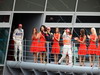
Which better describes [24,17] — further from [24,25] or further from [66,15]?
[66,15]

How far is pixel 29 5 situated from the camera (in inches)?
719

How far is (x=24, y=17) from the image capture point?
755 inches

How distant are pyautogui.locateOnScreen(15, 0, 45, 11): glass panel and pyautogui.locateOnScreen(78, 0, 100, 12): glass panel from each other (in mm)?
1510

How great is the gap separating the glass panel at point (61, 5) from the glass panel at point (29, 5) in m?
0.32

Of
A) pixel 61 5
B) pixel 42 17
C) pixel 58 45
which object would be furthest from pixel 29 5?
pixel 58 45

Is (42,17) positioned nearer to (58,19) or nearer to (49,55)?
(58,19)

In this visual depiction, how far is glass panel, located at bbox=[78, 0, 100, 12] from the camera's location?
18.5m

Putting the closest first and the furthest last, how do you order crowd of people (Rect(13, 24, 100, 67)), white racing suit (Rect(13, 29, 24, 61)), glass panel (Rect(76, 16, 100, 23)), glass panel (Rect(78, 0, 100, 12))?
crowd of people (Rect(13, 24, 100, 67))
white racing suit (Rect(13, 29, 24, 61))
glass panel (Rect(78, 0, 100, 12))
glass panel (Rect(76, 16, 100, 23))

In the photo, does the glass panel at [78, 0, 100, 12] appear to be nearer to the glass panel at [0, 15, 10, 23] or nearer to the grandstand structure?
the grandstand structure

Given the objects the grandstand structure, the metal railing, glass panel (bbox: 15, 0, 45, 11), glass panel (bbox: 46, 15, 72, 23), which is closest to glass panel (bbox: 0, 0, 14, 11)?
the grandstand structure

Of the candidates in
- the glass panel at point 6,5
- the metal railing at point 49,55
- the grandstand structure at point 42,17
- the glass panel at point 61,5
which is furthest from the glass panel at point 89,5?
the glass panel at point 6,5

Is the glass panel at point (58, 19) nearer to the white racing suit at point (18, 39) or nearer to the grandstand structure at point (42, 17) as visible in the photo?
the grandstand structure at point (42, 17)

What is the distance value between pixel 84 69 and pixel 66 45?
1048 millimetres

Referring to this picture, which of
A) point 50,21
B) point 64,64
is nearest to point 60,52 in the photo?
point 64,64
